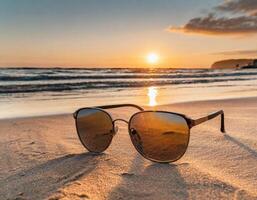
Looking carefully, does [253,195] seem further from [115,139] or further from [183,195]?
[115,139]

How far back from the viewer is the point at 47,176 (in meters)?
2.23

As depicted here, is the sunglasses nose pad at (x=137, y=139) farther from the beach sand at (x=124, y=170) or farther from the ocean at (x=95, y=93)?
the ocean at (x=95, y=93)

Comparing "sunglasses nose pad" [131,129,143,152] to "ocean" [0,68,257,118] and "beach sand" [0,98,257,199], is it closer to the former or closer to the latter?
"beach sand" [0,98,257,199]

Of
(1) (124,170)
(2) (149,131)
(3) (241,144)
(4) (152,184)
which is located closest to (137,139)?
(2) (149,131)

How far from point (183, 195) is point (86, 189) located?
23.1 inches

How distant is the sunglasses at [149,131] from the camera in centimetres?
237

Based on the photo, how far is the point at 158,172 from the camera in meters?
2.29

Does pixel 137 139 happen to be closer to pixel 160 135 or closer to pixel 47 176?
pixel 160 135

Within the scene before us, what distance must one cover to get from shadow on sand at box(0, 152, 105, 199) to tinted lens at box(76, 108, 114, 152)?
10 centimetres

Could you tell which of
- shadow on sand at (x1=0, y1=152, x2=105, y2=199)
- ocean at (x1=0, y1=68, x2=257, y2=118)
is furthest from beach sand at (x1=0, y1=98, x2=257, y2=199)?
ocean at (x1=0, y1=68, x2=257, y2=118)

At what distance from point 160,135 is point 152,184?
1.60 feet

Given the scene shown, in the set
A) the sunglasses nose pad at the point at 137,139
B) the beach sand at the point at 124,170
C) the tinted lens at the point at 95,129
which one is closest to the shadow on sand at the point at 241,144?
the beach sand at the point at 124,170

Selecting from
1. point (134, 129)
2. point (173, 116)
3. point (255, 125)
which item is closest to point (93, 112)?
point (134, 129)

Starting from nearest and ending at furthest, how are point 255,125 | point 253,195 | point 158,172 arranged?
point 253,195 → point 158,172 → point 255,125
